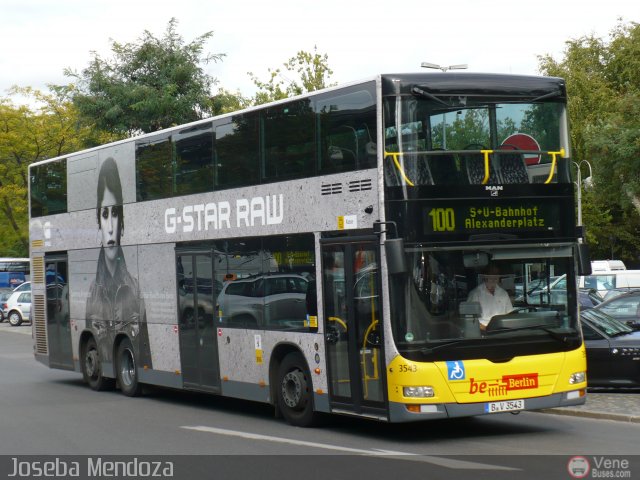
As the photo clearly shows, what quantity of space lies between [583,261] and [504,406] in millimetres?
1941

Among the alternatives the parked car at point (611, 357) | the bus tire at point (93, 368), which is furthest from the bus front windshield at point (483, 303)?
the bus tire at point (93, 368)

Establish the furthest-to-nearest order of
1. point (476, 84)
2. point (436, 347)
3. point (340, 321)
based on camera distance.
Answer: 1. point (340, 321)
2. point (476, 84)
3. point (436, 347)

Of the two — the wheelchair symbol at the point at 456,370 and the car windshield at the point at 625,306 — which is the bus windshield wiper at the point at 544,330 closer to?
the wheelchair symbol at the point at 456,370

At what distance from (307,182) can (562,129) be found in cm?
312

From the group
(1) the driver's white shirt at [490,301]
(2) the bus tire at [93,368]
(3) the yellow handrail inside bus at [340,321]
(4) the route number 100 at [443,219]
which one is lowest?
(2) the bus tire at [93,368]

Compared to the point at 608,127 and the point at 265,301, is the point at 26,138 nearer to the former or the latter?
the point at 608,127

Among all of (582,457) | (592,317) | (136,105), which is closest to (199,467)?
(582,457)

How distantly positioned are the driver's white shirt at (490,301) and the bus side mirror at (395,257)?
99cm

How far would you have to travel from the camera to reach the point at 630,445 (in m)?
11.8

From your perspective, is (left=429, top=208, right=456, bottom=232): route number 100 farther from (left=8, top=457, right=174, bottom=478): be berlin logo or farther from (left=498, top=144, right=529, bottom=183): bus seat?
(left=8, top=457, right=174, bottom=478): be berlin logo

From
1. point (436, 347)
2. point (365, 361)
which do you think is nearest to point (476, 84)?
point (436, 347)

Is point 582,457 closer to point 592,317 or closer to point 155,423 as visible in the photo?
point 155,423

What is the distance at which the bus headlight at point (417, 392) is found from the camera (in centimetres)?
1176

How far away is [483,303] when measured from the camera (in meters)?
12.2
